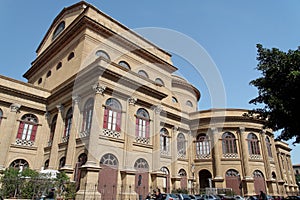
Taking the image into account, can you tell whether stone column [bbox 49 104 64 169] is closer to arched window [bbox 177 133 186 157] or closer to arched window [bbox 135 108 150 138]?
arched window [bbox 135 108 150 138]

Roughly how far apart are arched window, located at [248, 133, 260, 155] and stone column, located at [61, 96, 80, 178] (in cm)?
2036

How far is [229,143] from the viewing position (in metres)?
27.5

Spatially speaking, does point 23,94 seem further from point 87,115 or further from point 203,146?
point 203,146

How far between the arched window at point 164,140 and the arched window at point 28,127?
12.4 metres

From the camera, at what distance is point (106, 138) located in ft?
54.9

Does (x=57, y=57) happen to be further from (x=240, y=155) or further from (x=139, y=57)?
(x=240, y=155)

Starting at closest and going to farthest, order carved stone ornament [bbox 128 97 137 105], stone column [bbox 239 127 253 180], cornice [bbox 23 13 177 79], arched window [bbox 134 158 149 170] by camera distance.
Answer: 1. arched window [bbox 134 158 149 170]
2. carved stone ornament [bbox 128 97 137 105]
3. cornice [bbox 23 13 177 79]
4. stone column [bbox 239 127 253 180]

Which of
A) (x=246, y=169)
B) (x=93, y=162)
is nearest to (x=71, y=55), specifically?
(x=93, y=162)

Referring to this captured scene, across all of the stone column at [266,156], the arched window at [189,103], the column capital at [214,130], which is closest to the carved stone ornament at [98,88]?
the column capital at [214,130]

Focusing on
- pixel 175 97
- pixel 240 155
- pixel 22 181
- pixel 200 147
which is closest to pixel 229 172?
pixel 240 155

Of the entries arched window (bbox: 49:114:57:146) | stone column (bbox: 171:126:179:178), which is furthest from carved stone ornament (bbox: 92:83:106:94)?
stone column (bbox: 171:126:179:178)

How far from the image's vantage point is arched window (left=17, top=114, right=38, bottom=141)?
20114 millimetres

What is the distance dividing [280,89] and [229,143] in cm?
1624

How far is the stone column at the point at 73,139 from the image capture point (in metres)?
16.8
